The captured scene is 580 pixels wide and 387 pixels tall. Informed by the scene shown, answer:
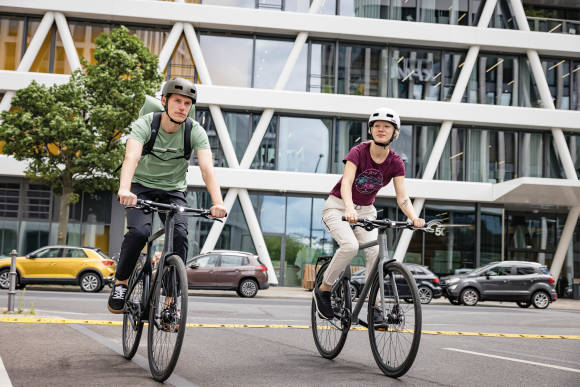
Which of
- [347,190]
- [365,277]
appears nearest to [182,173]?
[347,190]

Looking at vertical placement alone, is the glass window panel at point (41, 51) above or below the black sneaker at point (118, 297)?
above

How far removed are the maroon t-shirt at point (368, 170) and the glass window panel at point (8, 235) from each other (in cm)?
2468

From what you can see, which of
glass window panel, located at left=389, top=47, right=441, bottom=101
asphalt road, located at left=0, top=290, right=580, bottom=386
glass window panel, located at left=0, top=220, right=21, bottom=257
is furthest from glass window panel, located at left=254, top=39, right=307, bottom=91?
asphalt road, located at left=0, top=290, right=580, bottom=386

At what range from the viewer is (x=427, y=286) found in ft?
70.4

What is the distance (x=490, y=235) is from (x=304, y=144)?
9.61 meters

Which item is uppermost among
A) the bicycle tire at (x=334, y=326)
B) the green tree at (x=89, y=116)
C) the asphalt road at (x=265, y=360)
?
the green tree at (x=89, y=116)

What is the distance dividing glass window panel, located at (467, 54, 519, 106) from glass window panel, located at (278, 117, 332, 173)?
716 cm

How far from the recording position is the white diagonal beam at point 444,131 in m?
29.1

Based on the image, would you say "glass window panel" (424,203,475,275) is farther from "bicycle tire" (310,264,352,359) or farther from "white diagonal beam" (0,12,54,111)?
"bicycle tire" (310,264,352,359)

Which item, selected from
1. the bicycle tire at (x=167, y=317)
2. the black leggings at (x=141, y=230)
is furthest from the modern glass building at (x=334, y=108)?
A: the bicycle tire at (x=167, y=317)

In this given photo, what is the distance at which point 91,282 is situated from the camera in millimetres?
19406

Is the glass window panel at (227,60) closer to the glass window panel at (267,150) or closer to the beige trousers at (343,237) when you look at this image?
the glass window panel at (267,150)

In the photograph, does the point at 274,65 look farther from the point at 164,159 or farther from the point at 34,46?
the point at 164,159

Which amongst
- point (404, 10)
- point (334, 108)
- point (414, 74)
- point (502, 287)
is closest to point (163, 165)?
point (502, 287)
